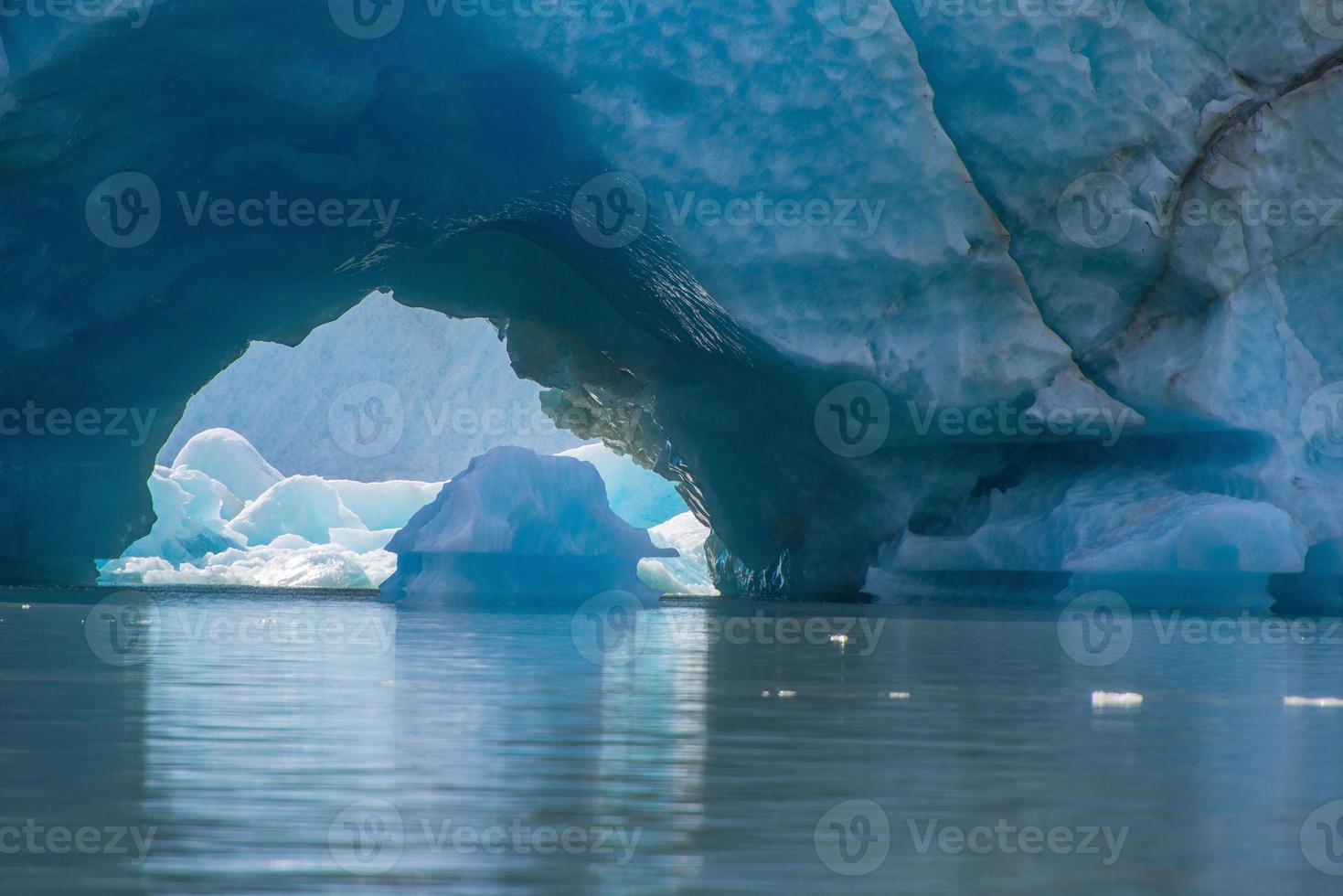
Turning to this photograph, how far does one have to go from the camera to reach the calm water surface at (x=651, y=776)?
177 cm

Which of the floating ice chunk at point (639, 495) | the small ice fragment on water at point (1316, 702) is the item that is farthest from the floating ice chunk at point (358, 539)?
the small ice fragment on water at point (1316, 702)

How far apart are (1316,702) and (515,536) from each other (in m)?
8.87

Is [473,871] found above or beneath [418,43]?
beneath

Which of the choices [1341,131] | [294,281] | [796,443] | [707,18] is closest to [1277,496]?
[1341,131]

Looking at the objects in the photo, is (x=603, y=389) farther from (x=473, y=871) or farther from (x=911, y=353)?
(x=473, y=871)

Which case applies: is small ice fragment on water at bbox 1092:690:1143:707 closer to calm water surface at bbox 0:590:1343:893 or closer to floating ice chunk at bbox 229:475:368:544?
calm water surface at bbox 0:590:1343:893

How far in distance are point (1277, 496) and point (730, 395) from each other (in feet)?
16.3

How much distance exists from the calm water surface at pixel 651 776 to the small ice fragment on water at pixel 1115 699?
8cm

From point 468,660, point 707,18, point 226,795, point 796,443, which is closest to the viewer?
point 226,795

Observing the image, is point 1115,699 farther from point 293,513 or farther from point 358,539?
point 358,539

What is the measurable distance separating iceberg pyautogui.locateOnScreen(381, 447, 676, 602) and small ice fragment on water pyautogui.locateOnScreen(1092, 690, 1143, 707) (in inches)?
322

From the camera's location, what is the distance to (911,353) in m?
12.2

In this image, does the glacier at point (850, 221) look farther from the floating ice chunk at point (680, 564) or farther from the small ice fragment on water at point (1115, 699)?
the small ice fragment on water at point (1115, 699)

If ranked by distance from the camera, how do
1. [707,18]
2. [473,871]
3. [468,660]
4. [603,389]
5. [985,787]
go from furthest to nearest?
[603,389] → [707,18] → [468,660] → [985,787] → [473,871]
